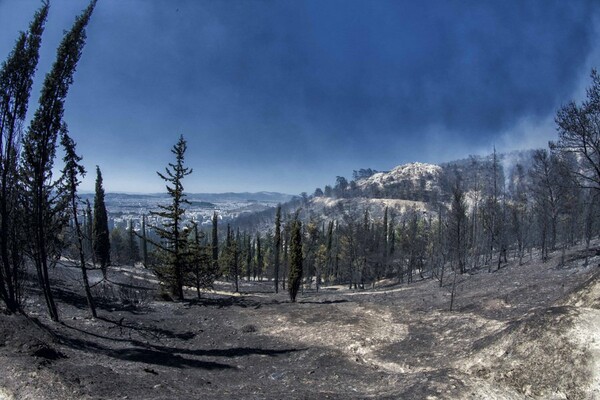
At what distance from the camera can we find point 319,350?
14.8 metres

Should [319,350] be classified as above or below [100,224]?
below

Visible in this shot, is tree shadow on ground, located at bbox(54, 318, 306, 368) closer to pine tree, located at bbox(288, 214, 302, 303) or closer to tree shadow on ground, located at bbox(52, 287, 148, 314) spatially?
tree shadow on ground, located at bbox(52, 287, 148, 314)

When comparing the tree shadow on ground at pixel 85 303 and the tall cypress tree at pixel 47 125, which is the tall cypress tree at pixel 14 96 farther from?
the tree shadow on ground at pixel 85 303

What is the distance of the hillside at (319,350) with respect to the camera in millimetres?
8312

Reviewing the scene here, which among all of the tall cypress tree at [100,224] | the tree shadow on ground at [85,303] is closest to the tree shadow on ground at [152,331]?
the tree shadow on ground at [85,303]

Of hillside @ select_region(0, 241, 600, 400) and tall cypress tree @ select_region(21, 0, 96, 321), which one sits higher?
tall cypress tree @ select_region(21, 0, 96, 321)

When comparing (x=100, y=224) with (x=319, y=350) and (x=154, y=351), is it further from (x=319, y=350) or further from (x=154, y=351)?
(x=319, y=350)

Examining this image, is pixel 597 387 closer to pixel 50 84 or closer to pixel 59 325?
pixel 59 325

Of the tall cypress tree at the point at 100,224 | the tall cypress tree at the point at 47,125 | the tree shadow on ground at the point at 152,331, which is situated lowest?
the tree shadow on ground at the point at 152,331

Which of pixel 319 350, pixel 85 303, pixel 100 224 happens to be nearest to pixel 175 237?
pixel 85 303

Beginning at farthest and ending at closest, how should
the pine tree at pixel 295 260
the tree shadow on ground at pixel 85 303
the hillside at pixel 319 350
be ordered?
the pine tree at pixel 295 260 < the tree shadow on ground at pixel 85 303 < the hillside at pixel 319 350

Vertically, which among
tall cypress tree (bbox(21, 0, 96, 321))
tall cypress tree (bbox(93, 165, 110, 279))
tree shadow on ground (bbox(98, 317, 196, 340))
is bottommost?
tree shadow on ground (bbox(98, 317, 196, 340))

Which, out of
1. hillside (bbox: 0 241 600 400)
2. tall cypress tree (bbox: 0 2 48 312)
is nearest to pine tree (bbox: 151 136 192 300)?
hillside (bbox: 0 241 600 400)

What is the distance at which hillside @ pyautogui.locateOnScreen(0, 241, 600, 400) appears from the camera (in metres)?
8.31
